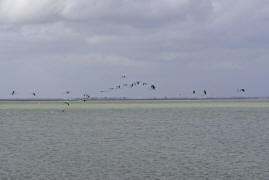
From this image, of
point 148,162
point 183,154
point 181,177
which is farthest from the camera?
point 183,154

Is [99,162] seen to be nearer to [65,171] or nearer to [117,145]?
[65,171]

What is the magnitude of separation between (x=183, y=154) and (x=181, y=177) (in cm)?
833

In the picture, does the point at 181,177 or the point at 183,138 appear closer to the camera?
the point at 181,177

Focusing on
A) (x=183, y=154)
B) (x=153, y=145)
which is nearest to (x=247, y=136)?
(x=153, y=145)

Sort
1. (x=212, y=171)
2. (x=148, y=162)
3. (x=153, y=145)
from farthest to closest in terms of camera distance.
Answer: (x=153, y=145)
(x=148, y=162)
(x=212, y=171)

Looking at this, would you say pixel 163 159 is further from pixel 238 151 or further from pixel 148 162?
pixel 238 151

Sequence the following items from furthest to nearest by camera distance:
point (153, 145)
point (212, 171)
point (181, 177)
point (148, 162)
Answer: point (153, 145) < point (148, 162) < point (212, 171) < point (181, 177)

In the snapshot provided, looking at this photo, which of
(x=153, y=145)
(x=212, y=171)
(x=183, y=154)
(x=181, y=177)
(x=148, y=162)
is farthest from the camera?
(x=153, y=145)

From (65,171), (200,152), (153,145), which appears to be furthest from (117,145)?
(65,171)

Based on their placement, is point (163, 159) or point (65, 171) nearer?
point (65, 171)

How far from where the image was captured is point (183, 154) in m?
32.9

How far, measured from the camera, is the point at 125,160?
3028 cm

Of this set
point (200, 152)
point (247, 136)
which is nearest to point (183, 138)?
point (247, 136)

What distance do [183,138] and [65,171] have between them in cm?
2017
